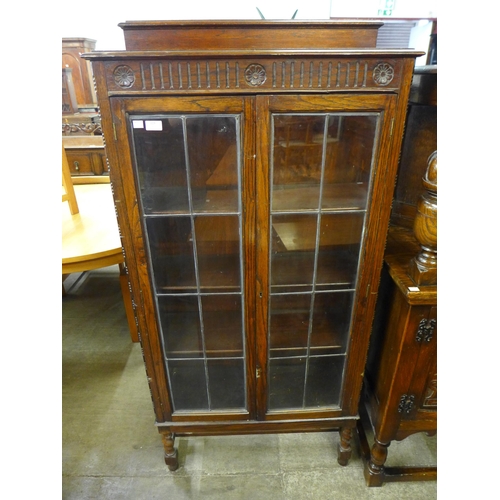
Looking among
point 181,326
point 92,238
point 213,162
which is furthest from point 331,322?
point 92,238

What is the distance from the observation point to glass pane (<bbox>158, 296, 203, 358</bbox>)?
1.09 metres

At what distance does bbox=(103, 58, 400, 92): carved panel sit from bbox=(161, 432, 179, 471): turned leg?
116 centimetres

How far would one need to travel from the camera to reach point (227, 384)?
125cm

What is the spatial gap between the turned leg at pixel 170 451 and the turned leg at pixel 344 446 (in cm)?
63

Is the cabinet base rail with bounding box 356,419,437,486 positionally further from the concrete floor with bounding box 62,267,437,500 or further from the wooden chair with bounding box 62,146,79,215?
the wooden chair with bounding box 62,146,79,215

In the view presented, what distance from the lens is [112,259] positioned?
65.0 inches

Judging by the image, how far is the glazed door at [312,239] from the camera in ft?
2.82

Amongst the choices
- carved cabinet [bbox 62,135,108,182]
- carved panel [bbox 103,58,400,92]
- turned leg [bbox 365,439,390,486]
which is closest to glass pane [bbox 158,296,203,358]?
carved panel [bbox 103,58,400,92]

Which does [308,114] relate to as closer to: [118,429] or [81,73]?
[118,429]

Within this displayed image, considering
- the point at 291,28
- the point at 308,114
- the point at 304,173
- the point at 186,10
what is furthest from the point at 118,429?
the point at 186,10

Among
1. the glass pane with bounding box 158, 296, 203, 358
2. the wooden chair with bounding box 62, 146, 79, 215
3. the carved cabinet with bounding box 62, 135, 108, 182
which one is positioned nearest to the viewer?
the glass pane with bounding box 158, 296, 203, 358

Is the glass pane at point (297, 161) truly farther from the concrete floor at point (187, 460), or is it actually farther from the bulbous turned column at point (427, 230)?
the concrete floor at point (187, 460)

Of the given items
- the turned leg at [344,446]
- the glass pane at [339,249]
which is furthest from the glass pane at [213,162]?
the turned leg at [344,446]

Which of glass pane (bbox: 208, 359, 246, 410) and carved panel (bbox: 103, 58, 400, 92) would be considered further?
glass pane (bbox: 208, 359, 246, 410)
